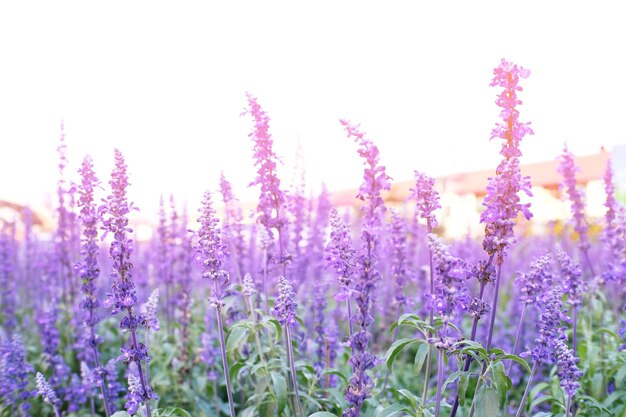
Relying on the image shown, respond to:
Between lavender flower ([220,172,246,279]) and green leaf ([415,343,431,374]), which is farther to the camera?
lavender flower ([220,172,246,279])

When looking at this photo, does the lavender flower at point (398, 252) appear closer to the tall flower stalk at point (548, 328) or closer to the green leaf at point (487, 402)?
the tall flower stalk at point (548, 328)

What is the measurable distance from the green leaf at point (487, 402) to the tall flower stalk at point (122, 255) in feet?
6.37

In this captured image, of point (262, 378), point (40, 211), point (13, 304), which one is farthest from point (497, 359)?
point (40, 211)

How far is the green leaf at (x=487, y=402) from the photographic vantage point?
3010mm

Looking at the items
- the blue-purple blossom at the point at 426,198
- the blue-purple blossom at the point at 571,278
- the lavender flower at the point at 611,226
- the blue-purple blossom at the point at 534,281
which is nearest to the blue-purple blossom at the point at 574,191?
the lavender flower at the point at 611,226

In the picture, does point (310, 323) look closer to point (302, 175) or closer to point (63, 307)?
point (302, 175)

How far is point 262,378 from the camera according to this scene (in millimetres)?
4340

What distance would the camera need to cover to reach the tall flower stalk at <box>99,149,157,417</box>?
10.9 ft

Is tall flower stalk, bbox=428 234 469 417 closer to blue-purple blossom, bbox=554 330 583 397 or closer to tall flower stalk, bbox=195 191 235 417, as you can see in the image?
blue-purple blossom, bbox=554 330 583 397

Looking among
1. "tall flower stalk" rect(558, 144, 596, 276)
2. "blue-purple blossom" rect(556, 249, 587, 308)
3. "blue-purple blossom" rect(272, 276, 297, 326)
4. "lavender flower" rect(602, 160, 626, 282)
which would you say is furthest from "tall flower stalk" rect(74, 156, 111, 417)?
"lavender flower" rect(602, 160, 626, 282)

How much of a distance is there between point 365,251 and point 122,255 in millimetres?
1475

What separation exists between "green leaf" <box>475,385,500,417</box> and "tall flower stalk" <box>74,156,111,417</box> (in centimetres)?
262

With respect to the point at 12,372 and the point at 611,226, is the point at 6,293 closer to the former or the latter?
the point at 12,372

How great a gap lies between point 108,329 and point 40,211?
10.0 meters
